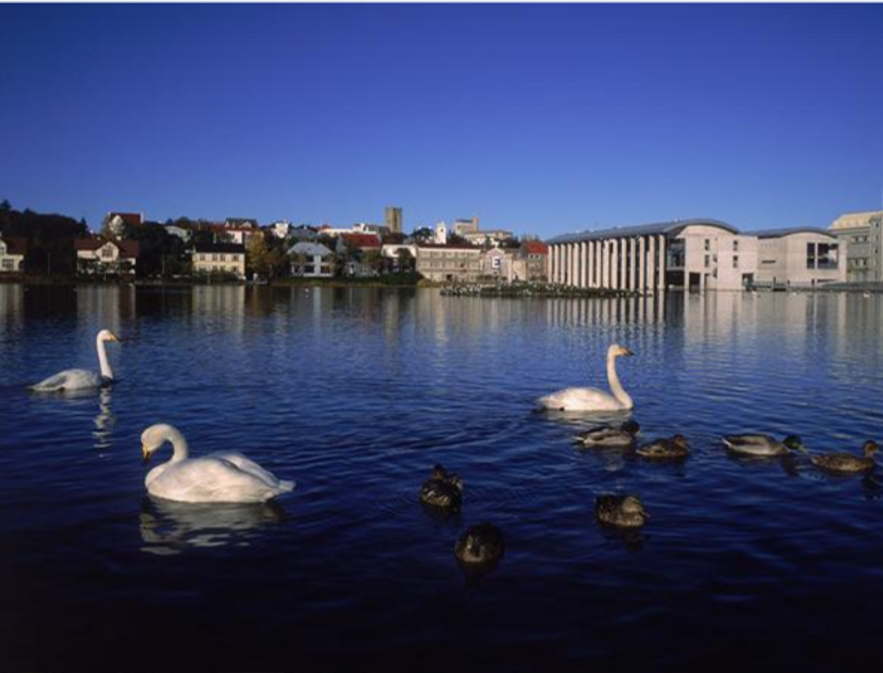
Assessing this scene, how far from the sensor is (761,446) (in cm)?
1510

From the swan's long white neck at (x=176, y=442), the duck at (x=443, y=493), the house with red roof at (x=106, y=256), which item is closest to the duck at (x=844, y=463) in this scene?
the duck at (x=443, y=493)

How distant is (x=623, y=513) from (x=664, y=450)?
4192mm

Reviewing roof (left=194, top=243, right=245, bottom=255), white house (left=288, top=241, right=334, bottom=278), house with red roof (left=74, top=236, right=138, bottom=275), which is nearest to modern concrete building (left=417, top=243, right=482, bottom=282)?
white house (left=288, top=241, right=334, bottom=278)

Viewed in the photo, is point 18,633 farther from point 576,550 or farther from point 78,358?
point 78,358

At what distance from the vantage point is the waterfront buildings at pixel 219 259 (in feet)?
562

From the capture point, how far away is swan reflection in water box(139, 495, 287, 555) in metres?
10.4

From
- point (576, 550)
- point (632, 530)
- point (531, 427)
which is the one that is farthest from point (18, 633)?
point (531, 427)

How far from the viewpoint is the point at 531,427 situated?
1808 centimetres

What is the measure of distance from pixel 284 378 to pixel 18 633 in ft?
60.3

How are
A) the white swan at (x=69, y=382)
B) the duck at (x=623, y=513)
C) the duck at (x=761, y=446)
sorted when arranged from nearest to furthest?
the duck at (x=623, y=513)
the duck at (x=761, y=446)
the white swan at (x=69, y=382)

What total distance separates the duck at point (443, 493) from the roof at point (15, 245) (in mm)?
171965

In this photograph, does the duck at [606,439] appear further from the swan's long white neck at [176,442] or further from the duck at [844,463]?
the swan's long white neck at [176,442]

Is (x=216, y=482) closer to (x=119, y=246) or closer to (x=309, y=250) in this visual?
(x=119, y=246)

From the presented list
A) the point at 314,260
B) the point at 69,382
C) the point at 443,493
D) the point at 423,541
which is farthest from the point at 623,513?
the point at 314,260
